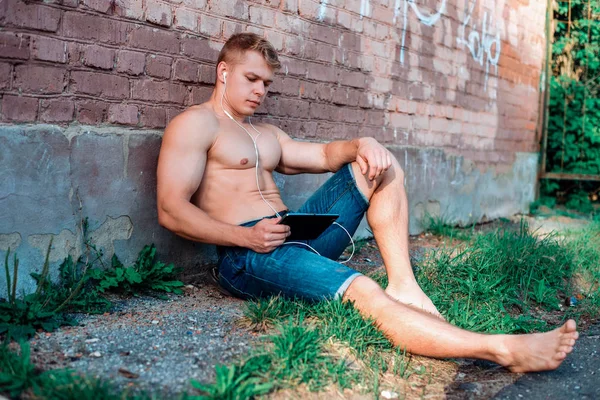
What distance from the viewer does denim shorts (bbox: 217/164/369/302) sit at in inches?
110

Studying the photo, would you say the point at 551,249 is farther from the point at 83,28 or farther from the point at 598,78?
the point at 598,78

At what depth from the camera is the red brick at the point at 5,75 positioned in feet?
8.82

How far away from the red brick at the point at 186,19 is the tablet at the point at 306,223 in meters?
1.28

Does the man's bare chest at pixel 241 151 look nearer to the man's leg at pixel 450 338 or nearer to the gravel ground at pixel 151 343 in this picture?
the gravel ground at pixel 151 343

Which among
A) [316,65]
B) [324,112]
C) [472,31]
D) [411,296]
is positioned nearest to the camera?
[411,296]

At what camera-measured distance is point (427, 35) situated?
5574 millimetres

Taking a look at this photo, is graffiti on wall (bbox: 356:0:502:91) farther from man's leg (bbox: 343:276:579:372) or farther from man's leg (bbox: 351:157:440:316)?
man's leg (bbox: 343:276:579:372)

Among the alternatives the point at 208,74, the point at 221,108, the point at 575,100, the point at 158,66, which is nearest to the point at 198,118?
the point at 221,108

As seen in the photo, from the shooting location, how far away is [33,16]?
277 centimetres

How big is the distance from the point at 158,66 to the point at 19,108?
2.61 ft

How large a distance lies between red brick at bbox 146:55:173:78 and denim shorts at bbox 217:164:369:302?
0.92 meters

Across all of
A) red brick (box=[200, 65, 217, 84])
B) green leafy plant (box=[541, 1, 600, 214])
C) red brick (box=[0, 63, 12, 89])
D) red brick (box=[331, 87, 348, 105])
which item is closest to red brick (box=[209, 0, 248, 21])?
red brick (box=[200, 65, 217, 84])

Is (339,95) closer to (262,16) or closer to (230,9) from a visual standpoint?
(262,16)

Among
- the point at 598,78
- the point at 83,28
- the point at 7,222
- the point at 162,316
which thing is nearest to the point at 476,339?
the point at 162,316
